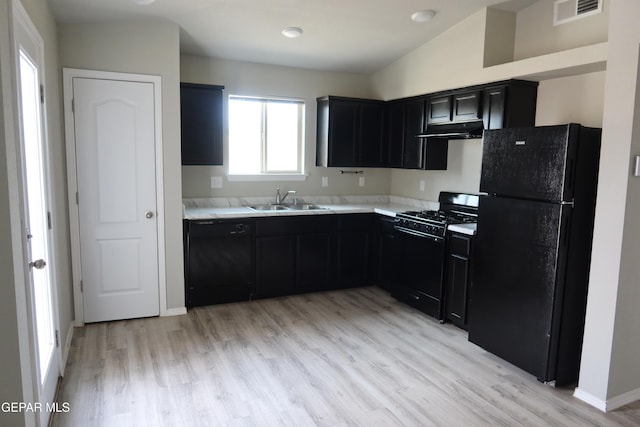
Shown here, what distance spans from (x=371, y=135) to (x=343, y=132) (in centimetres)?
35

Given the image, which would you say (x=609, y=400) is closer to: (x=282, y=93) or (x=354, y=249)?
(x=354, y=249)

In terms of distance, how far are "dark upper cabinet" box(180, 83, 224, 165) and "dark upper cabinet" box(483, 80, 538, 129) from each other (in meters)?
2.42

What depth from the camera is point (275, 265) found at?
4.44 meters

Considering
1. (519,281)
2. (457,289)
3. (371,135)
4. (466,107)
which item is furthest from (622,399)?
(371,135)

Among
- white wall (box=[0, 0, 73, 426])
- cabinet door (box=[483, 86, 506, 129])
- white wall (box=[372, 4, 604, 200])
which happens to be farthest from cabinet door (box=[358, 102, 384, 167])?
white wall (box=[0, 0, 73, 426])

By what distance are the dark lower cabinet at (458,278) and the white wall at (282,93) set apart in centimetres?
189

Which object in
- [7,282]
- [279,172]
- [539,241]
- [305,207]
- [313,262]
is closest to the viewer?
[7,282]

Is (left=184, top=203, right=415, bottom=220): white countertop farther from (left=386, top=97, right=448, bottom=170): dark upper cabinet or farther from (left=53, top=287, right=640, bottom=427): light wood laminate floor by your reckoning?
(left=53, top=287, right=640, bottom=427): light wood laminate floor

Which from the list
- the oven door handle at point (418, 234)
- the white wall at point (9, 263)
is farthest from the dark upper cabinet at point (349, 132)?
the white wall at point (9, 263)

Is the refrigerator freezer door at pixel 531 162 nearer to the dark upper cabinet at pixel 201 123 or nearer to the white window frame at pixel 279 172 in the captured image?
the white window frame at pixel 279 172

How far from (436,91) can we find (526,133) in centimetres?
155

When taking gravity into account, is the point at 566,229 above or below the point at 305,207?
above

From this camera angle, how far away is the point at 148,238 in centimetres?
382

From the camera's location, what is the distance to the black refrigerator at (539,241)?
2.71 metres
